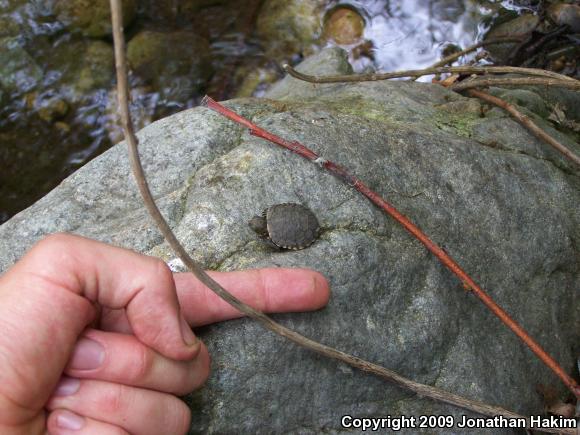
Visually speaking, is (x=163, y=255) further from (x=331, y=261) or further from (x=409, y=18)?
A: (x=409, y=18)

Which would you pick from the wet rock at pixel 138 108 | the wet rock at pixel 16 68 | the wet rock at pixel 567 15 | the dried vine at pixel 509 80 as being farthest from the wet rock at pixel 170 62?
the wet rock at pixel 567 15

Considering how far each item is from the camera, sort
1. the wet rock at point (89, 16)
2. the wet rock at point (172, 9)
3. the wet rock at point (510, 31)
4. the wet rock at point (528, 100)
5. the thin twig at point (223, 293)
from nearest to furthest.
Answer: the thin twig at point (223, 293), the wet rock at point (528, 100), the wet rock at point (510, 31), the wet rock at point (89, 16), the wet rock at point (172, 9)

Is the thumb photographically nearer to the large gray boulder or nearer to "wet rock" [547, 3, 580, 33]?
the large gray boulder

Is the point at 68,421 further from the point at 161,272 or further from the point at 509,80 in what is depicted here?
the point at 509,80

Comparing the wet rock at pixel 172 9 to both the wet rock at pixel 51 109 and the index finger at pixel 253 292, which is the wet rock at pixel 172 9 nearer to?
the wet rock at pixel 51 109

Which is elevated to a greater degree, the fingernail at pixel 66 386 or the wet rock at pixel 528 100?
the fingernail at pixel 66 386

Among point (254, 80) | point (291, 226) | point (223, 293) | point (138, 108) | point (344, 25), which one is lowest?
point (138, 108)

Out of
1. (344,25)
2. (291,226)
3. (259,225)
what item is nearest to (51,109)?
(344,25)
